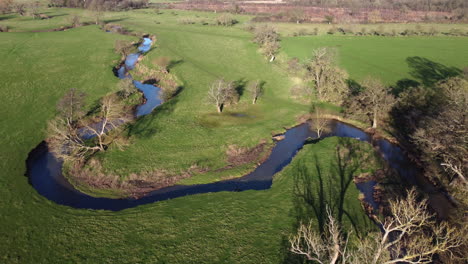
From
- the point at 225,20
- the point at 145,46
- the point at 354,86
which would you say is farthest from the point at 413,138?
the point at 225,20

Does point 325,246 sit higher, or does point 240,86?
point 240,86

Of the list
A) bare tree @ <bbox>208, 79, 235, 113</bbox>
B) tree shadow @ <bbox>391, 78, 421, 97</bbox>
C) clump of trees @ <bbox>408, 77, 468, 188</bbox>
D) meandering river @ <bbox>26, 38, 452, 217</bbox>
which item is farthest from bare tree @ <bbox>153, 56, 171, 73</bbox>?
clump of trees @ <bbox>408, 77, 468, 188</bbox>

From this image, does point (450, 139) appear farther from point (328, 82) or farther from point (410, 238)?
point (328, 82)

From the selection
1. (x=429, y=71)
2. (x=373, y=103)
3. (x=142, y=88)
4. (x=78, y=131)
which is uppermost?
(x=429, y=71)

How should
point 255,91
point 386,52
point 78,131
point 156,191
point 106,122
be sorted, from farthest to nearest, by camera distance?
point 386,52
point 255,91
point 78,131
point 106,122
point 156,191

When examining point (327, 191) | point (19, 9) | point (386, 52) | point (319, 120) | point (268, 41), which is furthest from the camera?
point (19, 9)

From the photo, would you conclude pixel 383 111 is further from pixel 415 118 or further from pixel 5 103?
pixel 5 103

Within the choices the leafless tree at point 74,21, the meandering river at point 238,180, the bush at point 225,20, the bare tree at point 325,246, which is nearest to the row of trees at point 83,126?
the meandering river at point 238,180

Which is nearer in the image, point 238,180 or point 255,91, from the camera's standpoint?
point 238,180
